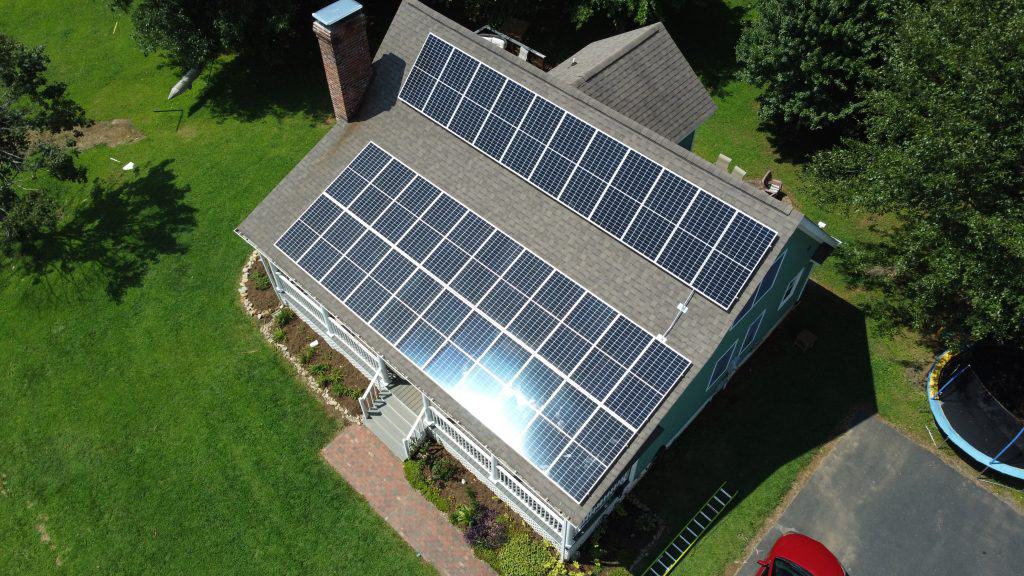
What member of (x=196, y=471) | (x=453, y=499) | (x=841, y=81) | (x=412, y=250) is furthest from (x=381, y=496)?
(x=841, y=81)

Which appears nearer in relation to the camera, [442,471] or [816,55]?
[442,471]

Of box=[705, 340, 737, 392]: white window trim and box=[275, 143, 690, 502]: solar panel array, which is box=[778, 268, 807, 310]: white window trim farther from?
box=[275, 143, 690, 502]: solar panel array

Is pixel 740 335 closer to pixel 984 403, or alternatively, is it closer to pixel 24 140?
pixel 984 403

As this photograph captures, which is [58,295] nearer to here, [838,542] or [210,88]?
[210,88]

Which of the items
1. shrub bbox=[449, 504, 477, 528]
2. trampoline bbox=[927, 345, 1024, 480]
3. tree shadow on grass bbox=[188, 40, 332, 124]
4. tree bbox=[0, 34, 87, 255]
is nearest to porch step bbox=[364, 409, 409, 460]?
shrub bbox=[449, 504, 477, 528]

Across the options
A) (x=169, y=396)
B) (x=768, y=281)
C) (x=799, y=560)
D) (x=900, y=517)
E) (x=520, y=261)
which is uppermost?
(x=768, y=281)

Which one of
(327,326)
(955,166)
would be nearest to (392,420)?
(327,326)
